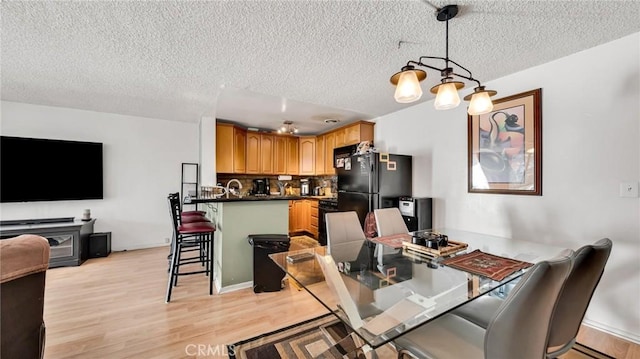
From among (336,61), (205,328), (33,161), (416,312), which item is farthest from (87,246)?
(416,312)

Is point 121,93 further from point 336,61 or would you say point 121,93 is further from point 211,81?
point 336,61

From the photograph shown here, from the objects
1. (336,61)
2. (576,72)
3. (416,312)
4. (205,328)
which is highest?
(336,61)

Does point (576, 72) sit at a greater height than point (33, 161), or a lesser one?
greater

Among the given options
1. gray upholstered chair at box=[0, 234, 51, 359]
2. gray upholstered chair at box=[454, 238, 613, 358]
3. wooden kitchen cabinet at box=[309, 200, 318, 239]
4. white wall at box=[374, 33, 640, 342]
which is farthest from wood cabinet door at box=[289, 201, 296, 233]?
gray upholstered chair at box=[454, 238, 613, 358]

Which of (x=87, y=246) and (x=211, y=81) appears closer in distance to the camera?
(x=211, y=81)

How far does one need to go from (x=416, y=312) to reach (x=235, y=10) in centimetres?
198

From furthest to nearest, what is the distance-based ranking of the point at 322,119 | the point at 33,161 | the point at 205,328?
1. the point at 322,119
2. the point at 33,161
3. the point at 205,328

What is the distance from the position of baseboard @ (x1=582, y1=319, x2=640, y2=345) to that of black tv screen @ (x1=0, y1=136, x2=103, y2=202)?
6.06 m

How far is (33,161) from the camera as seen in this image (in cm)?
357

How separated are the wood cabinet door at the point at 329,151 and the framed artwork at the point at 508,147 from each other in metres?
2.63

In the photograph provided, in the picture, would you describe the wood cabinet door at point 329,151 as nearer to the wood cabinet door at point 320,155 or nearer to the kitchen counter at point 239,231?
the wood cabinet door at point 320,155

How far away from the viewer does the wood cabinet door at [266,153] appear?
5258 mm

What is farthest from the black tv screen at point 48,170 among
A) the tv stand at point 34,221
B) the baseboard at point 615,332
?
the baseboard at point 615,332

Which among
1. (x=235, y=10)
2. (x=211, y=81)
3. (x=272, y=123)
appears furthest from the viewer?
(x=272, y=123)
